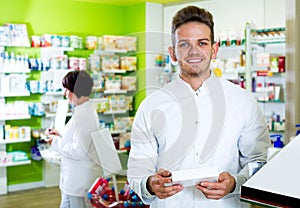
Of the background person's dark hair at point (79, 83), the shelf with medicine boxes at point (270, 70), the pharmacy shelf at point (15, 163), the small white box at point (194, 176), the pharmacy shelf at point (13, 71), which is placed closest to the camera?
the small white box at point (194, 176)

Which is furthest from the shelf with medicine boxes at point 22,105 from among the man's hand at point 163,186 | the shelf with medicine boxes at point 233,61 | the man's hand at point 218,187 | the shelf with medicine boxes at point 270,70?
the man's hand at point 218,187

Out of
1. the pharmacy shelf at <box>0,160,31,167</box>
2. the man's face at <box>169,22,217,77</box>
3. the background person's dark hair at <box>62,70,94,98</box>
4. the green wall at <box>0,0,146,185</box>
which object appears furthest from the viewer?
the green wall at <box>0,0,146,185</box>

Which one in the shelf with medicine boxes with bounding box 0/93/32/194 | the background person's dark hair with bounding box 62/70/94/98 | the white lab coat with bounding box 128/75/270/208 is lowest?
the shelf with medicine boxes with bounding box 0/93/32/194

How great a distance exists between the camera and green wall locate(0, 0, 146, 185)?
6.54m

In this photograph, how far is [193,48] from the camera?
1.71 m

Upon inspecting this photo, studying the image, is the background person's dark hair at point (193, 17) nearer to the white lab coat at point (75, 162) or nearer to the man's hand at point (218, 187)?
the man's hand at point (218, 187)

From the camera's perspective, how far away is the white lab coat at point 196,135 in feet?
5.74

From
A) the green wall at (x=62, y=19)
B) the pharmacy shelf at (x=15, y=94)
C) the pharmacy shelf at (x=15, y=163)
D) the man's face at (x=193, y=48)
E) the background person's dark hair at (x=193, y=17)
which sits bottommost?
the pharmacy shelf at (x=15, y=163)

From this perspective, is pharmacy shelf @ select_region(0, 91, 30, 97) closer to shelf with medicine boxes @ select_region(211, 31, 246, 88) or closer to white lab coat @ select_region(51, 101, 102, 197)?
shelf with medicine boxes @ select_region(211, 31, 246, 88)

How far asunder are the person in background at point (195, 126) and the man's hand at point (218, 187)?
0.12 metres

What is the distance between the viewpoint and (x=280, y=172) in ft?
4.54

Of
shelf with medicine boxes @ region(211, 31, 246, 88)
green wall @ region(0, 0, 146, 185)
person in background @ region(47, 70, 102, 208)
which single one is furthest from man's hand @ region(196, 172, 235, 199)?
green wall @ region(0, 0, 146, 185)

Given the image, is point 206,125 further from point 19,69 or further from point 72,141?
point 19,69

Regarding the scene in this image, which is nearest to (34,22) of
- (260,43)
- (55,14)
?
(55,14)
